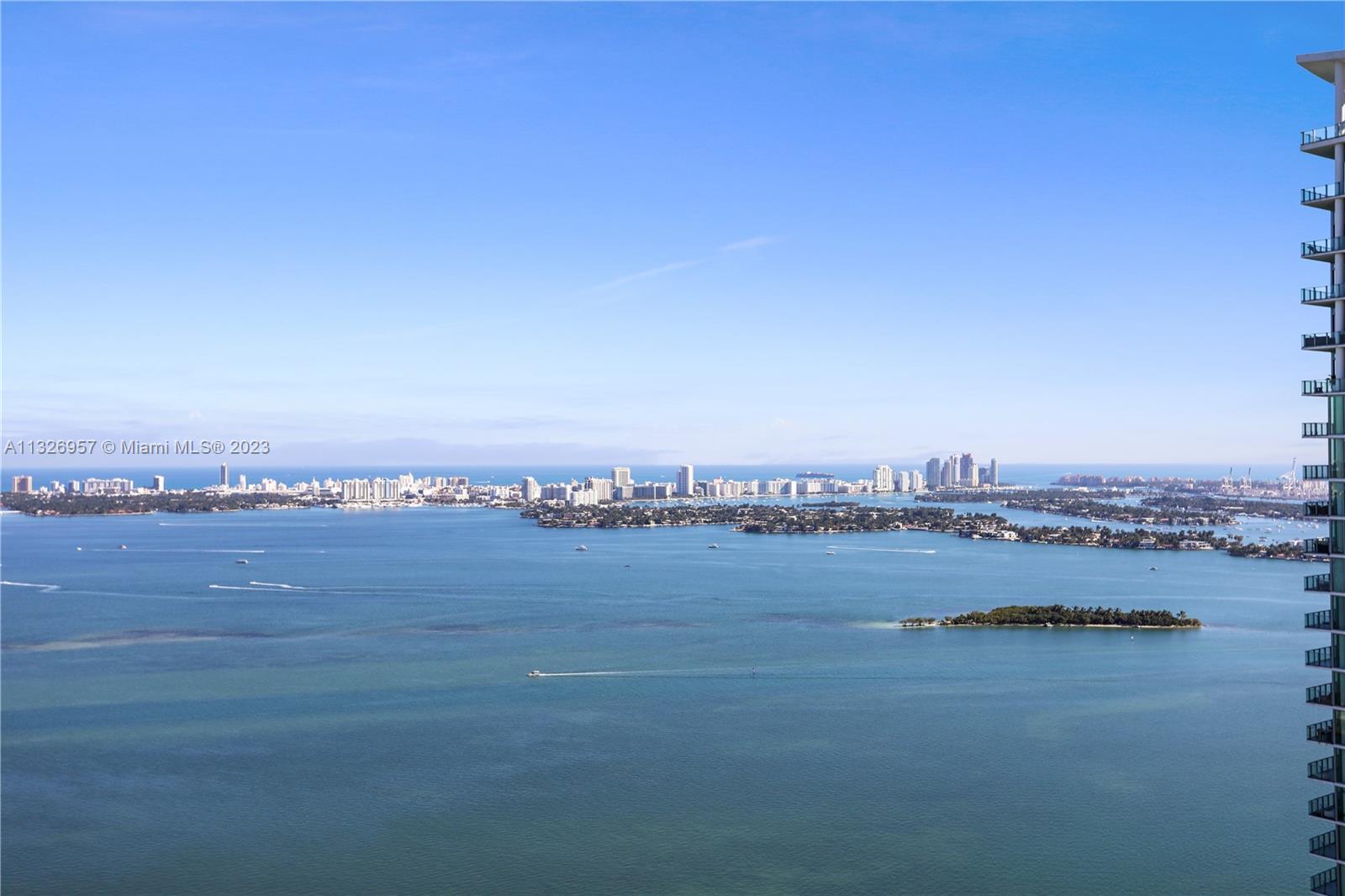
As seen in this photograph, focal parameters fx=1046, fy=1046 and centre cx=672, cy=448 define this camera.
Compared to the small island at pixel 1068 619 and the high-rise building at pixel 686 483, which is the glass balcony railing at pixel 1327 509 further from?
the high-rise building at pixel 686 483

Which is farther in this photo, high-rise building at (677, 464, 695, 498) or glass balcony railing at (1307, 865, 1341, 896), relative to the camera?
high-rise building at (677, 464, 695, 498)

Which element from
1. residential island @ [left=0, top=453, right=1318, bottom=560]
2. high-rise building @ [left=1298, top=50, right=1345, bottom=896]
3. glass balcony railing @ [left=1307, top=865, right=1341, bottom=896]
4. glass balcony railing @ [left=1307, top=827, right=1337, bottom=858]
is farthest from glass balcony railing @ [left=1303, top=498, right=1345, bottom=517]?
residential island @ [left=0, top=453, right=1318, bottom=560]

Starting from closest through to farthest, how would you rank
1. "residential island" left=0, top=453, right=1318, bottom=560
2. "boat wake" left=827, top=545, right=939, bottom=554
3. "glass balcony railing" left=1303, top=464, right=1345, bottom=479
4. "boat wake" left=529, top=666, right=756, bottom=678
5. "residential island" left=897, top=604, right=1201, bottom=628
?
"glass balcony railing" left=1303, top=464, right=1345, bottom=479
"boat wake" left=529, top=666, right=756, bottom=678
"residential island" left=897, top=604, right=1201, bottom=628
"boat wake" left=827, top=545, right=939, bottom=554
"residential island" left=0, top=453, right=1318, bottom=560

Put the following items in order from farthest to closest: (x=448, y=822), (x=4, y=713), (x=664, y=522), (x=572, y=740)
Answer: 1. (x=664, y=522)
2. (x=4, y=713)
3. (x=572, y=740)
4. (x=448, y=822)

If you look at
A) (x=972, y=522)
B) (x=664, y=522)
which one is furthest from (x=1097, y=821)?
(x=664, y=522)

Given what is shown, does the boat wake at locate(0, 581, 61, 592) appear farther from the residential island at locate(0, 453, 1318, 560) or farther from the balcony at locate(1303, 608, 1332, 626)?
the balcony at locate(1303, 608, 1332, 626)

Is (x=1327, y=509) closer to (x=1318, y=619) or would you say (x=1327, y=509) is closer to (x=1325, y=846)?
(x=1318, y=619)

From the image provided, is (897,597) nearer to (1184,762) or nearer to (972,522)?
(1184,762)
